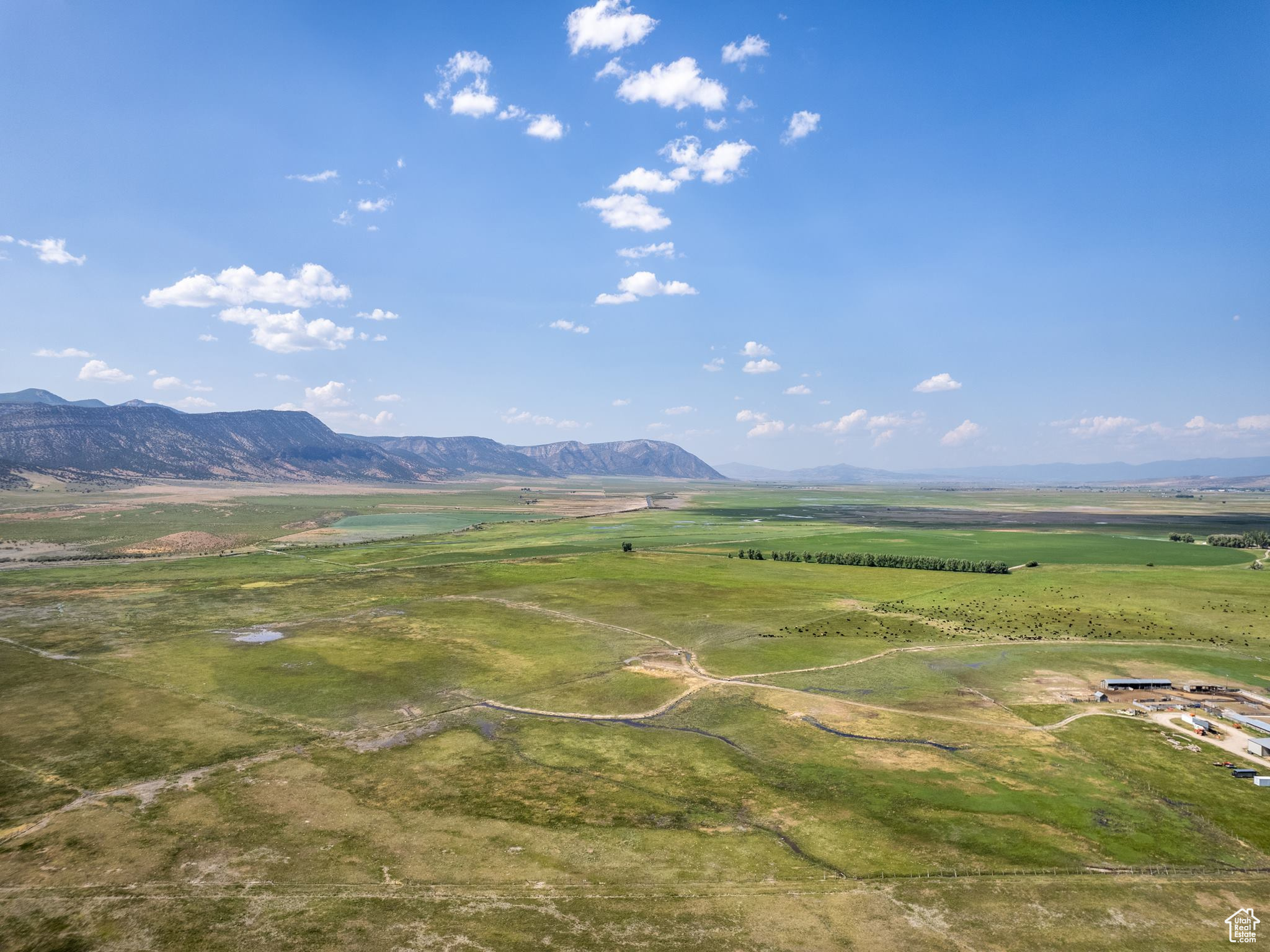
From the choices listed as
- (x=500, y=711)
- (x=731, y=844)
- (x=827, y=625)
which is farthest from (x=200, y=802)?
(x=827, y=625)

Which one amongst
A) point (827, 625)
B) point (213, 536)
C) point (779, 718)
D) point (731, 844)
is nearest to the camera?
point (731, 844)

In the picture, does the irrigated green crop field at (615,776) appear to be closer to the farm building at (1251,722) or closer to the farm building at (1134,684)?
the farm building at (1134,684)

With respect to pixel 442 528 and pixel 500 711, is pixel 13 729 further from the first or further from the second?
pixel 442 528

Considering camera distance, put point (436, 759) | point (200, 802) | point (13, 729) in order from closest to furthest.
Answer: point (200, 802) → point (436, 759) → point (13, 729)

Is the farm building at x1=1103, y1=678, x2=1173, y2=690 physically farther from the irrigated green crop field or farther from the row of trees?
the row of trees

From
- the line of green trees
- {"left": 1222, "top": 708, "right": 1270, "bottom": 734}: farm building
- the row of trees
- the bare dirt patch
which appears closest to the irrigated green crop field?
{"left": 1222, "top": 708, "right": 1270, "bottom": 734}: farm building

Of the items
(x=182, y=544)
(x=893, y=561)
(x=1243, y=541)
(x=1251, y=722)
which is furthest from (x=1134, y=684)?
(x=182, y=544)

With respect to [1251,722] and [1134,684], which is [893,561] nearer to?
[1134,684]
